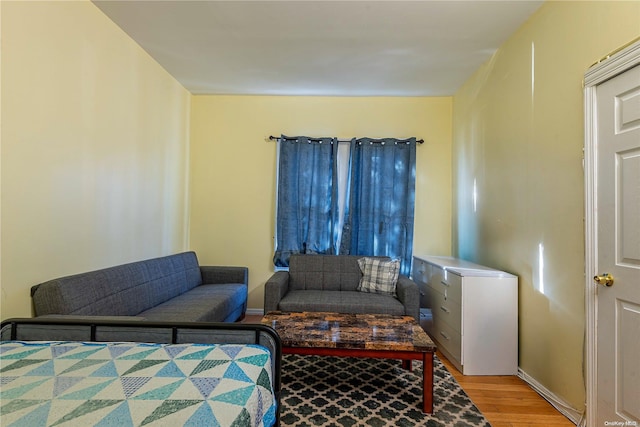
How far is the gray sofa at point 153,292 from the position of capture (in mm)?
1815

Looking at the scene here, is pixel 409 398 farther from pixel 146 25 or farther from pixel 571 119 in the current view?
pixel 146 25

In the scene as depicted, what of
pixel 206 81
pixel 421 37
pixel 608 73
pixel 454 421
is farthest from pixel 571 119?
pixel 206 81

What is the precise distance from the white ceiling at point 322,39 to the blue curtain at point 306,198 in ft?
2.32

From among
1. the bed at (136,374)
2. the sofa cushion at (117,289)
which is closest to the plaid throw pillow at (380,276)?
the sofa cushion at (117,289)

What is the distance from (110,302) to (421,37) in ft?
10.1

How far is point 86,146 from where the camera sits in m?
2.22

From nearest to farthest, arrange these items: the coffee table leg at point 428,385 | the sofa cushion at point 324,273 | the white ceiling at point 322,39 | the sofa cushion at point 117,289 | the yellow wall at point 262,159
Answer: the sofa cushion at point 117,289 → the coffee table leg at point 428,385 → the white ceiling at point 322,39 → the sofa cushion at point 324,273 → the yellow wall at point 262,159

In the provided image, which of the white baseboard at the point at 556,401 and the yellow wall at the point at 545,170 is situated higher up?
the yellow wall at the point at 545,170

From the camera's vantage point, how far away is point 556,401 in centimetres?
199

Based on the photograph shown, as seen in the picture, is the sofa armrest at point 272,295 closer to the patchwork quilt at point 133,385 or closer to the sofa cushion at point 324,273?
the sofa cushion at point 324,273

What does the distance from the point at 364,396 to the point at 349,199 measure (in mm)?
2179

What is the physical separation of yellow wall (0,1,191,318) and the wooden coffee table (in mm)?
1458

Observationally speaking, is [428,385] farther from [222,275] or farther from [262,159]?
[262,159]

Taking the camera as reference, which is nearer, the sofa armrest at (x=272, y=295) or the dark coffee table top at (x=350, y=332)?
the dark coffee table top at (x=350, y=332)
